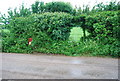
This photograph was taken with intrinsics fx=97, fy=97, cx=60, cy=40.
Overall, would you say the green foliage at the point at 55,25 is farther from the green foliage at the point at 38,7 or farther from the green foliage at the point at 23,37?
the green foliage at the point at 38,7

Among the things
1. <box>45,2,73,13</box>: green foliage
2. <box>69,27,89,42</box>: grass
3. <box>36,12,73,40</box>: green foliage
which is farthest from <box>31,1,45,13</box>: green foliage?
<box>69,27,89,42</box>: grass

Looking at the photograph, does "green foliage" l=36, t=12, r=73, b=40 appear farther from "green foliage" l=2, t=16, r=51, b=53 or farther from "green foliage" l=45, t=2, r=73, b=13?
"green foliage" l=45, t=2, r=73, b=13

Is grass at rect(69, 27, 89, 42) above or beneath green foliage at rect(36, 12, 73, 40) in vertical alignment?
beneath

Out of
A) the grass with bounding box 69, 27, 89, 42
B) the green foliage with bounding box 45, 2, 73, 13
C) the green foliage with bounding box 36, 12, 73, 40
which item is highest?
the green foliage with bounding box 45, 2, 73, 13

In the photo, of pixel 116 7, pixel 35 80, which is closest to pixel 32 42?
pixel 35 80

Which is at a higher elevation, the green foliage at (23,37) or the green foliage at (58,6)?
the green foliage at (58,6)

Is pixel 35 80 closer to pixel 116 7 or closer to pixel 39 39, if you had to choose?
pixel 39 39

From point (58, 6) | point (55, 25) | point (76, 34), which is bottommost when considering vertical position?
point (76, 34)

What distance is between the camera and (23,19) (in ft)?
22.1

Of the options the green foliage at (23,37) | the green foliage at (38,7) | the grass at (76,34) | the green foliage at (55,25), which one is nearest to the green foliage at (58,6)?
the green foliage at (38,7)

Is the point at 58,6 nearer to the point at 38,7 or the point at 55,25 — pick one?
the point at 38,7

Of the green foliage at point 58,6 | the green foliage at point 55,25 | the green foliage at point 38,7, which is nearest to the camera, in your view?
the green foliage at point 55,25

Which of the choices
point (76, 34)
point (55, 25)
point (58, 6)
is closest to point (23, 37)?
point (55, 25)

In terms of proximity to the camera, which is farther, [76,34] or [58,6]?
[58,6]
